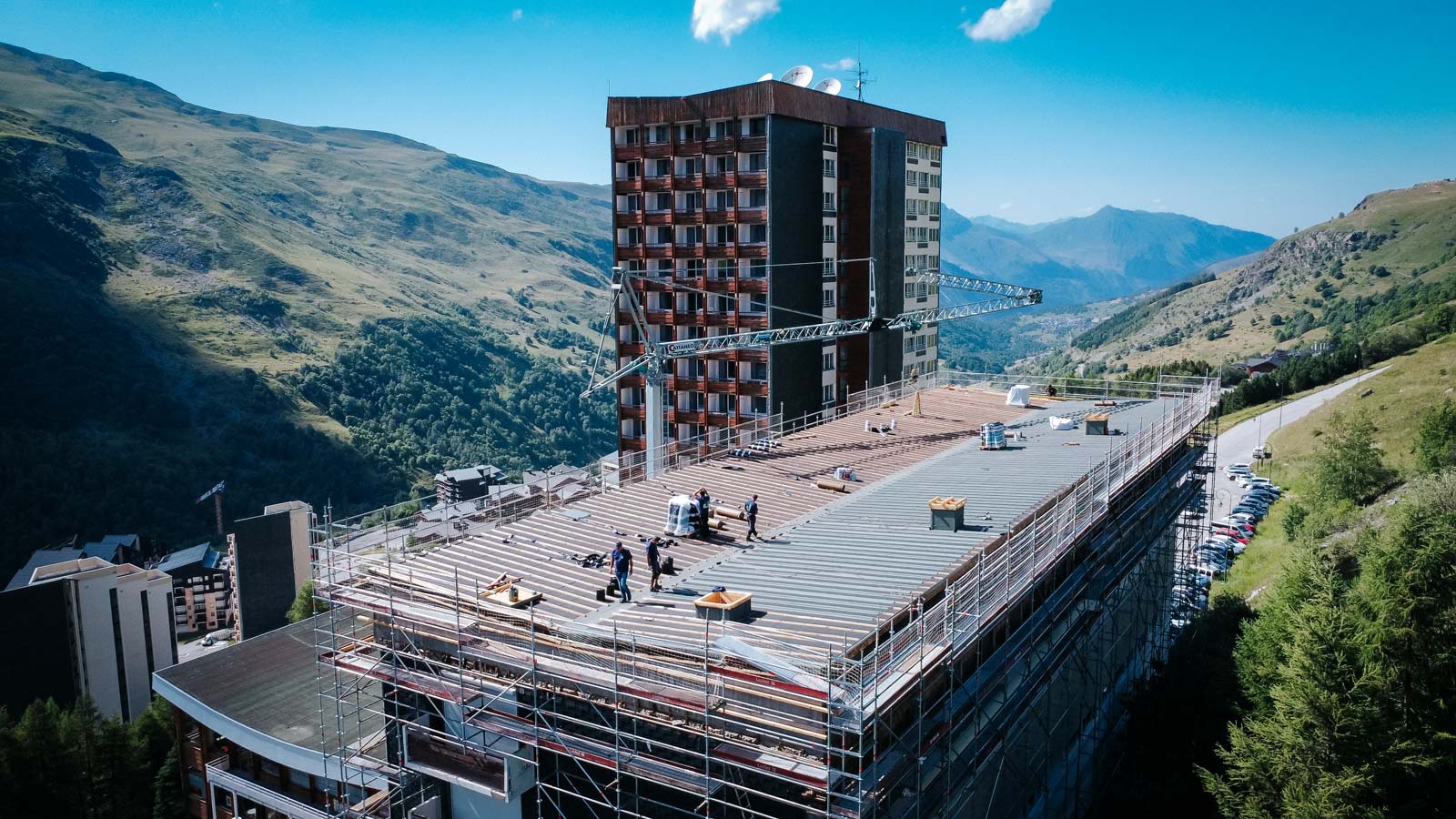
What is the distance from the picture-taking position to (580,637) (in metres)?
18.7

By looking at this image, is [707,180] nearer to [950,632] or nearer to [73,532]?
[950,632]

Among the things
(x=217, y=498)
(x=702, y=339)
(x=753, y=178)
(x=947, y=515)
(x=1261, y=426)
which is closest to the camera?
(x=947, y=515)

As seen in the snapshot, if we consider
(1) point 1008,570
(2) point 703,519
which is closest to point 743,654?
(1) point 1008,570

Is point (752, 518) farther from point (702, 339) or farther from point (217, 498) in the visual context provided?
point (217, 498)

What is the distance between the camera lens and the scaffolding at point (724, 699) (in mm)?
15867

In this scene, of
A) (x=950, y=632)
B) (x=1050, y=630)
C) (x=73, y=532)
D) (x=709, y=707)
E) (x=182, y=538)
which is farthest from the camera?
(x=182, y=538)

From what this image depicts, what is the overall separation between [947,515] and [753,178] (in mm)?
35240

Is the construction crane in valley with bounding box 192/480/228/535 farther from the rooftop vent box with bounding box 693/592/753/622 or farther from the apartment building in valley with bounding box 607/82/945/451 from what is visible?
the rooftop vent box with bounding box 693/592/753/622

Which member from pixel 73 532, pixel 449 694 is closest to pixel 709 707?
pixel 449 694

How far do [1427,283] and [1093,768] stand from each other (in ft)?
541

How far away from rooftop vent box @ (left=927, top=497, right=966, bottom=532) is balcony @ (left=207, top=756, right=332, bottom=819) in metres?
20.6

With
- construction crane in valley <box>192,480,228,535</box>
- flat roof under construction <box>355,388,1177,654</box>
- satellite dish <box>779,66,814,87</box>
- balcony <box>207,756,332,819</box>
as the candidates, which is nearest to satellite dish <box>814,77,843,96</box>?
satellite dish <box>779,66,814,87</box>

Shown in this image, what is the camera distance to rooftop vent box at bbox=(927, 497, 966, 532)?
24.4 meters

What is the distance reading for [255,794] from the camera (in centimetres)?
3186
